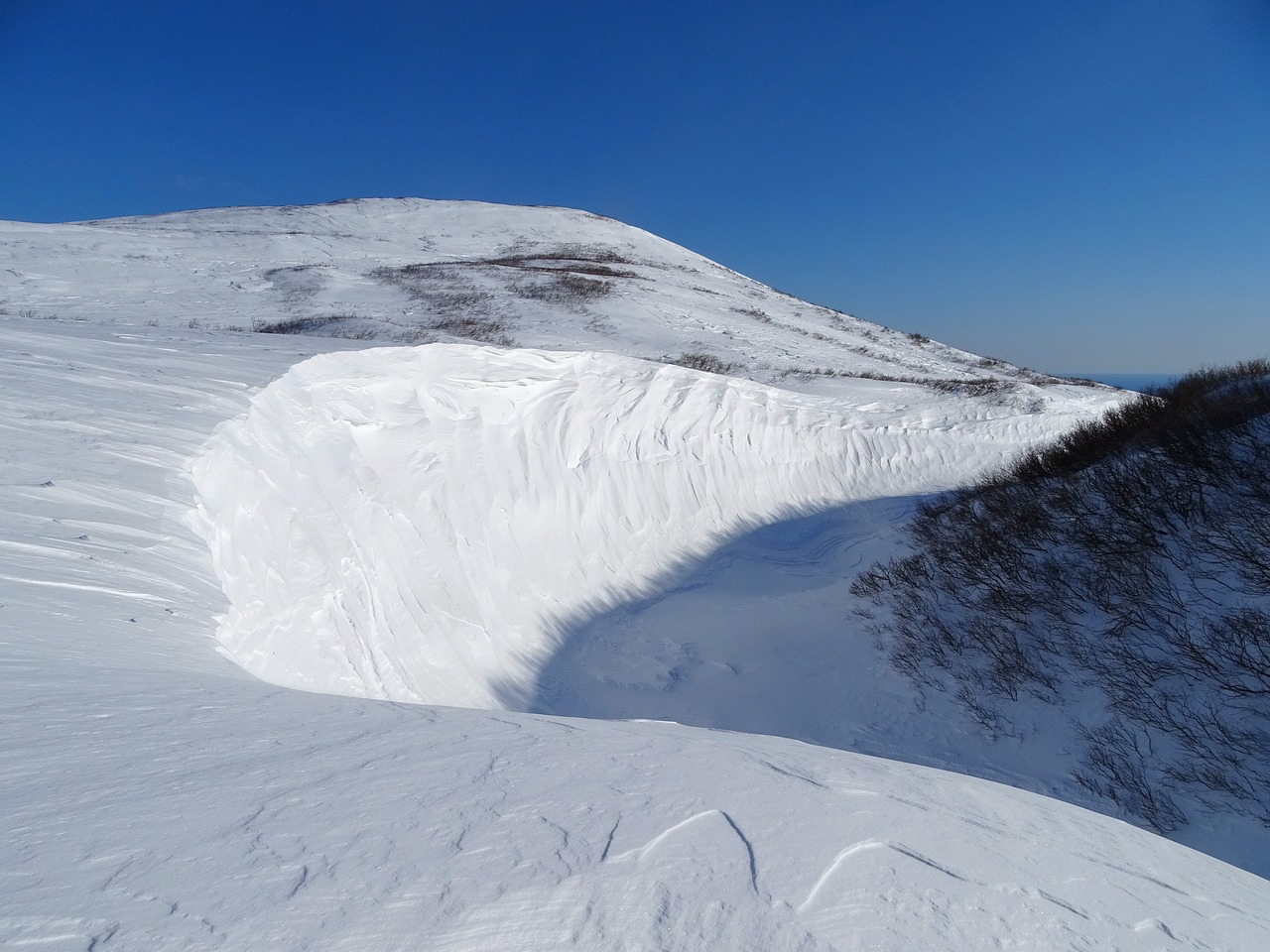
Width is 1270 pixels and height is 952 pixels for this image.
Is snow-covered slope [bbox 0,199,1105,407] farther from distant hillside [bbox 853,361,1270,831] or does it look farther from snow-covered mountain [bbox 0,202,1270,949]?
distant hillside [bbox 853,361,1270,831]

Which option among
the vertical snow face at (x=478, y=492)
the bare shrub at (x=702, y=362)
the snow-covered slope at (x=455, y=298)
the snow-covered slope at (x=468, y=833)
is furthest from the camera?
the snow-covered slope at (x=455, y=298)

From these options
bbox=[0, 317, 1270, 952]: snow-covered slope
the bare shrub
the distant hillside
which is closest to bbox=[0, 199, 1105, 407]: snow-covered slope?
the bare shrub

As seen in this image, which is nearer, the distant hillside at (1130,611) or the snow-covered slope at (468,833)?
the snow-covered slope at (468,833)

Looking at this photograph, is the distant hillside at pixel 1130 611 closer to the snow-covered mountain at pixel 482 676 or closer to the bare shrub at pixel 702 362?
the snow-covered mountain at pixel 482 676

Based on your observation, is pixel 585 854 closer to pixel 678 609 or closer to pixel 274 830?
pixel 274 830

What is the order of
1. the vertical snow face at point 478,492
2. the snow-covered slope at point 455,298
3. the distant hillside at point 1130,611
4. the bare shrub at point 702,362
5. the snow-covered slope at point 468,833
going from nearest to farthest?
the snow-covered slope at point 468,833 → the distant hillside at point 1130,611 → the vertical snow face at point 478,492 → the bare shrub at point 702,362 → the snow-covered slope at point 455,298

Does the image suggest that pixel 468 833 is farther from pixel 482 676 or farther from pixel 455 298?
pixel 455 298

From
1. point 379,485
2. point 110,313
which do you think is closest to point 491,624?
point 379,485

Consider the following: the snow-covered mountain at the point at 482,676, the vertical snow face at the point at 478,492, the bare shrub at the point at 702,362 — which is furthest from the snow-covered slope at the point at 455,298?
the vertical snow face at the point at 478,492

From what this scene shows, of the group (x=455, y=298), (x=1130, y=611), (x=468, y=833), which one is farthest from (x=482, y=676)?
(x=455, y=298)
